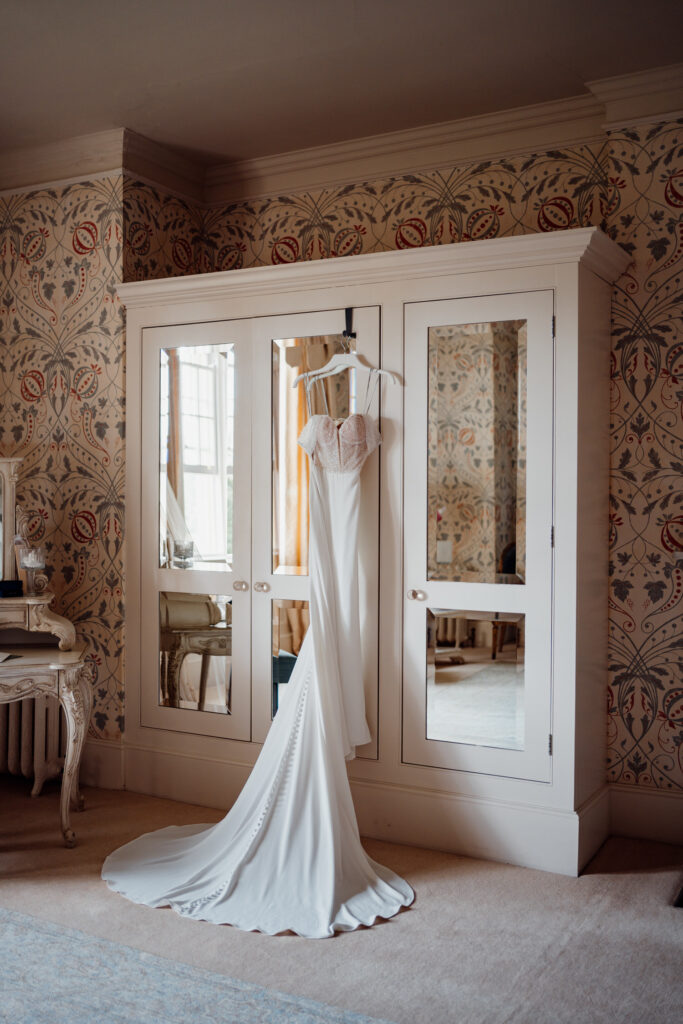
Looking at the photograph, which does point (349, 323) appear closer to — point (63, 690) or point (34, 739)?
point (63, 690)

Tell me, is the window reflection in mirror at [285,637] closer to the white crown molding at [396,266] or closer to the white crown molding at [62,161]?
the white crown molding at [396,266]

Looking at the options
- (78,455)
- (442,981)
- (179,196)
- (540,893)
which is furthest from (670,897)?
(179,196)

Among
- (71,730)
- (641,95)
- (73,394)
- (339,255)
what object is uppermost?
(641,95)

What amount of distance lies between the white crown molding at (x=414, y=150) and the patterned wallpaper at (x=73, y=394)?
2.18 feet

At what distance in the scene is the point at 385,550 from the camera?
332 cm

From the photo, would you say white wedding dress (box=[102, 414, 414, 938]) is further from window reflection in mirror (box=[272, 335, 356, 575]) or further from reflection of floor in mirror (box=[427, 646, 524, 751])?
reflection of floor in mirror (box=[427, 646, 524, 751])

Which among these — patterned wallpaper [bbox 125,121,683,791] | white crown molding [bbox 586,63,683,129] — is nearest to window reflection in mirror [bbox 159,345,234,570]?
patterned wallpaper [bbox 125,121,683,791]

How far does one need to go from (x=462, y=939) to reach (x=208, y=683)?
154 cm

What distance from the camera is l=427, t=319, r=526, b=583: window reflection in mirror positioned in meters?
3.10

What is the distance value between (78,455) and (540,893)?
260 centimetres

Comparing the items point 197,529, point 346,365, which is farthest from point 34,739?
point 346,365

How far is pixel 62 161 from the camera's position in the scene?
3.98 metres

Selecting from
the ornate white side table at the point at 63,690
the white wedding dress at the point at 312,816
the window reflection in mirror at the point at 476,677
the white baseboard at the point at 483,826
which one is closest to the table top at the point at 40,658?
the ornate white side table at the point at 63,690

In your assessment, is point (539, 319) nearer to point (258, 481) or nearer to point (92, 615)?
point (258, 481)
